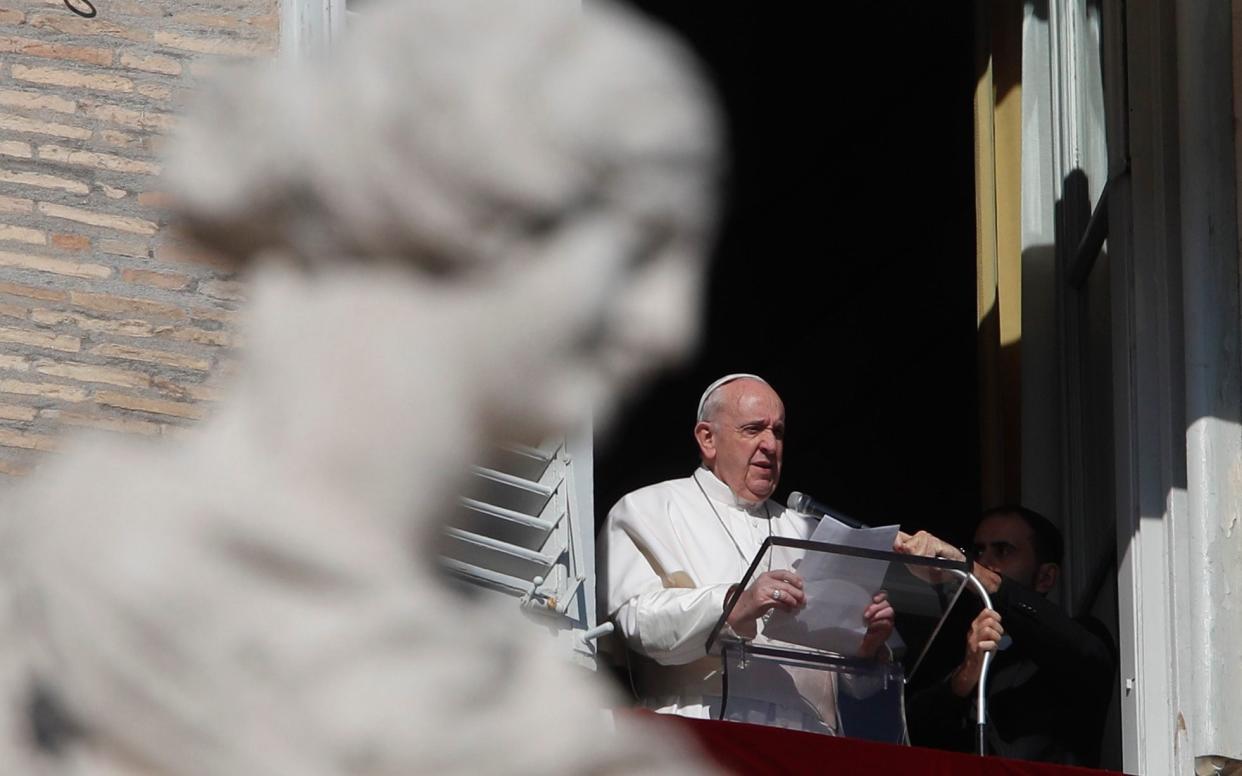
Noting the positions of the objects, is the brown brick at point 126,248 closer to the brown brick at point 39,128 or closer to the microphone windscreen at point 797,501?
the brown brick at point 39,128

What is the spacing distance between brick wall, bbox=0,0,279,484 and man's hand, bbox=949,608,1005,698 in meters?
1.60

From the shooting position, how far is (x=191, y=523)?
39.6 inches

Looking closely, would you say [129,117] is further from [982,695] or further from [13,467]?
[982,695]

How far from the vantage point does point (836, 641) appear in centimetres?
437

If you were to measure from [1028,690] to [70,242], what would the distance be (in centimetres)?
218

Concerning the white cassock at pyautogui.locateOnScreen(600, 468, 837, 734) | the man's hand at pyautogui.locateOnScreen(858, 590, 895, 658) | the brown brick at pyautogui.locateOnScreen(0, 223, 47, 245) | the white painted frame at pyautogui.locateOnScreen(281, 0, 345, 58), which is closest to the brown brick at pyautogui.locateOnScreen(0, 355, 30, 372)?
the brown brick at pyautogui.locateOnScreen(0, 223, 47, 245)

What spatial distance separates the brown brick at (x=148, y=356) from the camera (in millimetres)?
4809

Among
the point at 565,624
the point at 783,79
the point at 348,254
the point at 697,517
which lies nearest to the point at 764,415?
the point at 697,517

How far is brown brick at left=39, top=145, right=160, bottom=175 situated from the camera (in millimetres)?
4875

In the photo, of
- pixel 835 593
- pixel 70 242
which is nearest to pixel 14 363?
pixel 70 242

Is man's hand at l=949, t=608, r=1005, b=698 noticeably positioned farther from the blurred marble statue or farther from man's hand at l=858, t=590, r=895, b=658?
the blurred marble statue

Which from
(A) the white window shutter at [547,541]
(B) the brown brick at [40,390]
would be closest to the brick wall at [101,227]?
(B) the brown brick at [40,390]

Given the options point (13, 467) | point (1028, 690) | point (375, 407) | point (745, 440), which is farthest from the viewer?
point (745, 440)

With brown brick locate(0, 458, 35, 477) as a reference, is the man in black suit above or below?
below
